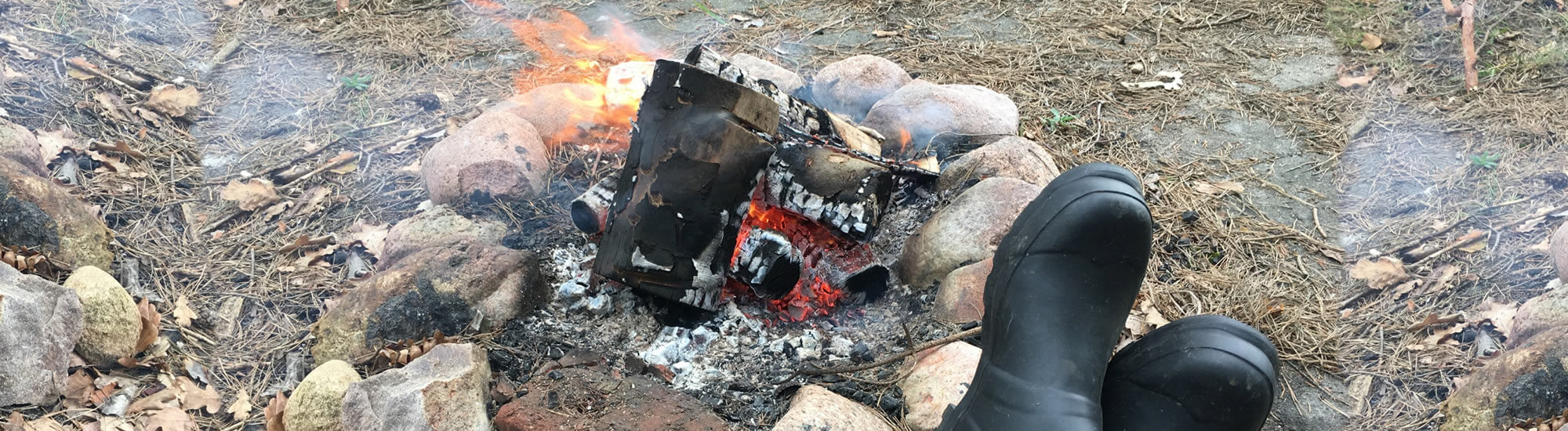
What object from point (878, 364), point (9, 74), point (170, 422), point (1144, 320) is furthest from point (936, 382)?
point (9, 74)

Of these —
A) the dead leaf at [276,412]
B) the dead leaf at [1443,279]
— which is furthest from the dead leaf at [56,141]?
the dead leaf at [1443,279]

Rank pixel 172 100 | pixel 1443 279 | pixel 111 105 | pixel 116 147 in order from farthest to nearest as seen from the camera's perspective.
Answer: pixel 172 100
pixel 111 105
pixel 116 147
pixel 1443 279

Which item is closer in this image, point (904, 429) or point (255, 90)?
point (904, 429)

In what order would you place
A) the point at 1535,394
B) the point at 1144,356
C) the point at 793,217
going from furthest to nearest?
the point at 793,217 → the point at 1535,394 → the point at 1144,356

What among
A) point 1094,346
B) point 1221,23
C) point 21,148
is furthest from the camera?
point 1221,23

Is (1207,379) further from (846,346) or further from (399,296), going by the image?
(399,296)

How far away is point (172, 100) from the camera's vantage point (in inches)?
167

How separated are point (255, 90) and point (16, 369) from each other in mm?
2288

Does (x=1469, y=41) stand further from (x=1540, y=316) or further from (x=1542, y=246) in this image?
(x=1540, y=316)

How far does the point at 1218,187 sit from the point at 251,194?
371cm

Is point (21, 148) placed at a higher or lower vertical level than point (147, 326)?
higher

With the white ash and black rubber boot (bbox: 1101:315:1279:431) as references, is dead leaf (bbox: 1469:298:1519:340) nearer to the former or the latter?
black rubber boot (bbox: 1101:315:1279:431)

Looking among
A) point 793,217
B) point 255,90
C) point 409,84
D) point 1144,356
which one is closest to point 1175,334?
point 1144,356

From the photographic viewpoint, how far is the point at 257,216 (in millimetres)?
3549
